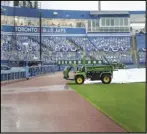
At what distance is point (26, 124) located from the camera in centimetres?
629

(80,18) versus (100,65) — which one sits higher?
(80,18)

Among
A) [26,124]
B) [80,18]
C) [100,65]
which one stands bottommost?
[26,124]

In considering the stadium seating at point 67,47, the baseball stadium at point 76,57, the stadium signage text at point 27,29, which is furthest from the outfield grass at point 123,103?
the stadium signage text at point 27,29

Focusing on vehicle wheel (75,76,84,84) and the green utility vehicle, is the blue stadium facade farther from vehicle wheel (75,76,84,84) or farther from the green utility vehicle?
vehicle wheel (75,76,84,84)

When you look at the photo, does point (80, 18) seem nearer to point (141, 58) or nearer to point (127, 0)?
point (127, 0)

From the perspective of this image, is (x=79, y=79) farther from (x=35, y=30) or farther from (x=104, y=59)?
(x=35, y=30)

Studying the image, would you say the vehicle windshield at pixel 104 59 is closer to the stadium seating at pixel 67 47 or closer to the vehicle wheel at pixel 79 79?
the stadium seating at pixel 67 47

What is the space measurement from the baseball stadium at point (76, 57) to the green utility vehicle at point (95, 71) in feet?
0.08

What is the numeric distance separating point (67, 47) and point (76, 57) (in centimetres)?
45

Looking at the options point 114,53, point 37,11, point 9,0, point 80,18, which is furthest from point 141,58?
point 9,0

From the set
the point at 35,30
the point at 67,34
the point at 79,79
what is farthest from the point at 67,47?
the point at 79,79

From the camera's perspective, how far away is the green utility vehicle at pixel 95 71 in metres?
8.12

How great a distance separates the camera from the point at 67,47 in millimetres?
7578

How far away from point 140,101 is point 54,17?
7.55 feet
